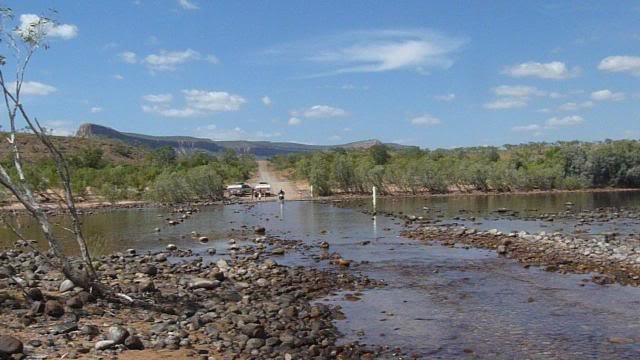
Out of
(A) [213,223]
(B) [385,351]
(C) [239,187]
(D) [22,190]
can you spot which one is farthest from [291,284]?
(C) [239,187]

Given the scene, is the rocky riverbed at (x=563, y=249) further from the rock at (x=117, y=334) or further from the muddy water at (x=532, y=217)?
the rock at (x=117, y=334)

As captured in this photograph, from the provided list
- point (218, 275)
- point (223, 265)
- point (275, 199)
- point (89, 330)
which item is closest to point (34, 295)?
point (89, 330)

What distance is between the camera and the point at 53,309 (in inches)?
603

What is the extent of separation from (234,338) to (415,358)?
4526mm

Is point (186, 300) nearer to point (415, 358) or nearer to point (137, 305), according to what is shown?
point (137, 305)

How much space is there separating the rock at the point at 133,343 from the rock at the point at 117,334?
0.14 m

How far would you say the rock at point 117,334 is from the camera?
13594 millimetres

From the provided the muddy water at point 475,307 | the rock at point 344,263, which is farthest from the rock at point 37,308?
the rock at point 344,263

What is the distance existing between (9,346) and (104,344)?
1888 mm

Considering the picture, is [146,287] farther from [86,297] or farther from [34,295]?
[34,295]

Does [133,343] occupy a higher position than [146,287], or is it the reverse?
[146,287]

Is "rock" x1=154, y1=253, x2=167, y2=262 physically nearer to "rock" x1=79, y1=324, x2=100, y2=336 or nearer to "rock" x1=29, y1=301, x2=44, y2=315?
"rock" x1=29, y1=301, x2=44, y2=315

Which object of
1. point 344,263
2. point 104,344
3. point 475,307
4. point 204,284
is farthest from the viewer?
point 344,263

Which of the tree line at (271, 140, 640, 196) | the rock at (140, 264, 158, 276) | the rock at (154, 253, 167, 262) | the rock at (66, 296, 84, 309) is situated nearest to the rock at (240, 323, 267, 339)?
the rock at (66, 296, 84, 309)
